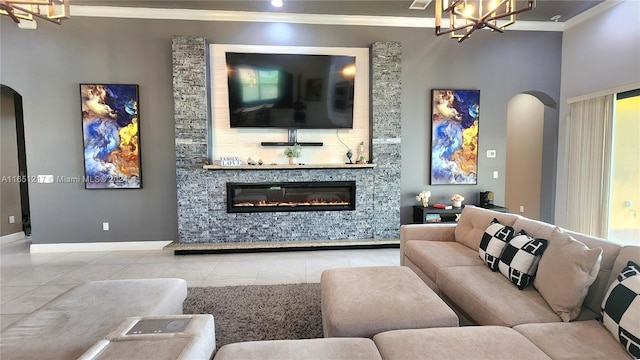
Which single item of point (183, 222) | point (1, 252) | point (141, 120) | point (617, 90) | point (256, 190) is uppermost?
point (617, 90)

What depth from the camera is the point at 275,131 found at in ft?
15.2

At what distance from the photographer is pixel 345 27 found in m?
4.62

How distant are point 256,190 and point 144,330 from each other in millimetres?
3173

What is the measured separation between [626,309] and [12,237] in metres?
7.82

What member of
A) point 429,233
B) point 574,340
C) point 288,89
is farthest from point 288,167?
point 574,340

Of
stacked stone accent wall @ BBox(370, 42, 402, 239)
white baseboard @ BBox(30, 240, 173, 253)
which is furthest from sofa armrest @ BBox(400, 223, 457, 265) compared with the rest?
white baseboard @ BBox(30, 240, 173, 253)

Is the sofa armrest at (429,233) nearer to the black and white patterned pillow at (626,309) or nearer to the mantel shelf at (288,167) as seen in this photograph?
the mantel shelf at (288,167)

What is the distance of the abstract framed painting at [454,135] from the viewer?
4840 millimetres

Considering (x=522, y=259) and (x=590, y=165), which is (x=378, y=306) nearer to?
(x=522, y=259)

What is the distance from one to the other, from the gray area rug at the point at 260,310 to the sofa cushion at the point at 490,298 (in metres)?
1.07

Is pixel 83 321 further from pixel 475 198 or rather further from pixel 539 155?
pixel 539 155

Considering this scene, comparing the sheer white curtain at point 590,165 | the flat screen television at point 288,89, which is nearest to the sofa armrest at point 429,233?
the flat screen television at point 288,89

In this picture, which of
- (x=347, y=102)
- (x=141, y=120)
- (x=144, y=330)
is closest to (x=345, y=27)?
(x=347, y=102)

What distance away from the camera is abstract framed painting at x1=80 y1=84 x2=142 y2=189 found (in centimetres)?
438
